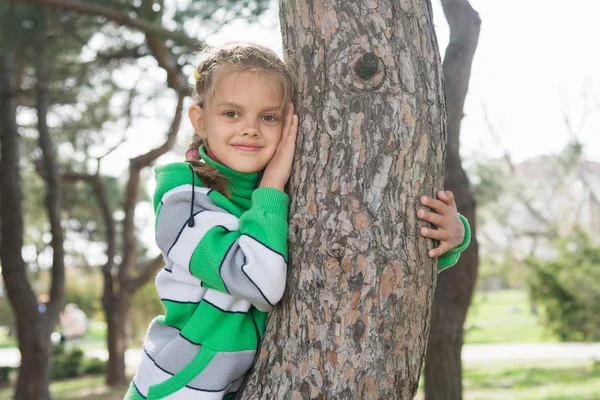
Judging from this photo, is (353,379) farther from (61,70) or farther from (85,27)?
(61,70)

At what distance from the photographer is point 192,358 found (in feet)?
6.04

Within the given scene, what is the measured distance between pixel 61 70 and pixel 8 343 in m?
18.7

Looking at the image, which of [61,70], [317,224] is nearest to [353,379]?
[317,224]

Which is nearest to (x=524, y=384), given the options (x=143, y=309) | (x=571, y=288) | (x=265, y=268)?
(x=571, y=288)

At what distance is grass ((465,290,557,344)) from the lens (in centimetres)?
1683

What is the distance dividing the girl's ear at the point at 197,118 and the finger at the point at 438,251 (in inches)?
30.3

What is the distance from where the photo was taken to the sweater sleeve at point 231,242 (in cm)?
169

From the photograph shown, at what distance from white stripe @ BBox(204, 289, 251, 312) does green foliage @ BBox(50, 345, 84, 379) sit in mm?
15712

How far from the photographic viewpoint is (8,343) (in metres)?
26.4

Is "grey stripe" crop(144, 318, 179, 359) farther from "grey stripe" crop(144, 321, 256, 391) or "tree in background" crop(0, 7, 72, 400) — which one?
"tree in background" crop(0, 7, 72, 400)

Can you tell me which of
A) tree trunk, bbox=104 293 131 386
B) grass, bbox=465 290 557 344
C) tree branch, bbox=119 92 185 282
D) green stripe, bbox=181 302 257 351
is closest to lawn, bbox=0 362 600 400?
tree trunk, bbox=104 293 131 386

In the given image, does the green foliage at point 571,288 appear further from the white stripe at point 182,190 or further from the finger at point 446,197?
the white stripe at point 182,190

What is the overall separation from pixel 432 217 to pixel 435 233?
0.04 metres

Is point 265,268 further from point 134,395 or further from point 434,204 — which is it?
point 134,395
